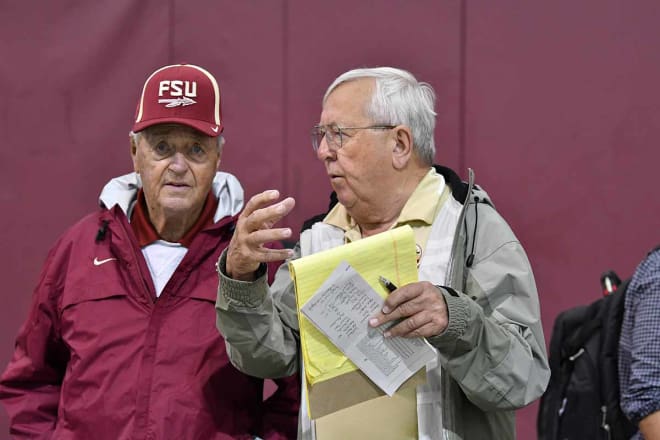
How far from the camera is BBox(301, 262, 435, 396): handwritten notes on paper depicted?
1938 millimetres

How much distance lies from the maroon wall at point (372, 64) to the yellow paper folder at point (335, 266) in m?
1.59

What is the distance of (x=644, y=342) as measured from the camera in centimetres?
223

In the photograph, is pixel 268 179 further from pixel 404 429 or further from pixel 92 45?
pixel 404 429

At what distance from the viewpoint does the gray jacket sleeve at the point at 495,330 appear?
194cm

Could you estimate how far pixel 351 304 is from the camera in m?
1.95

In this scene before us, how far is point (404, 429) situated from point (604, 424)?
74cm

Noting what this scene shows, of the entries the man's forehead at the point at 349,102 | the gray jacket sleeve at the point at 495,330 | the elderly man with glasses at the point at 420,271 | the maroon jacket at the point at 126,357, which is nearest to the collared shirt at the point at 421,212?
the elderly man with glasses at the point at 420,271

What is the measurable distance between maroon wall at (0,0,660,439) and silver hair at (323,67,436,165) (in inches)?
47.7

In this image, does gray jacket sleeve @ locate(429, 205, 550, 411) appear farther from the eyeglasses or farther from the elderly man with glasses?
the eyeglasses

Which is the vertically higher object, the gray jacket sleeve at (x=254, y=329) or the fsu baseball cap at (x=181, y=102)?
the fsu baseball cap at (x=181, y=102)

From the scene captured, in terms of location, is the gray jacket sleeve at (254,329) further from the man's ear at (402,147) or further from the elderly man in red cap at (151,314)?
the man's ear at (402,147)

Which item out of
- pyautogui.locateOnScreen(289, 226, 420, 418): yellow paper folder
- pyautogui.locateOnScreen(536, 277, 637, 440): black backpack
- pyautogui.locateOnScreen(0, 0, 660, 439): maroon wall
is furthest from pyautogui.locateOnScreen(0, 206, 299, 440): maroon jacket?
pyautogui.locateOnScreen(0, 0, 660, 439): maroon wall

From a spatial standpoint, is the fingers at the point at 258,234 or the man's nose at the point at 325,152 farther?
the man's nose at the point at 325,152

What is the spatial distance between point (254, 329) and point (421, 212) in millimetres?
463
